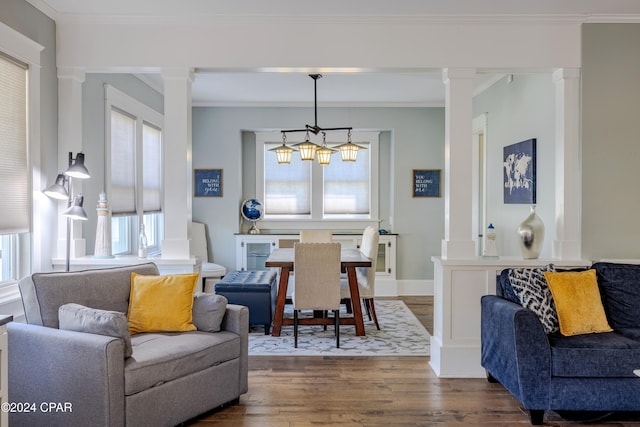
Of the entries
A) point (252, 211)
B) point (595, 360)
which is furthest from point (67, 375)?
point (252, 211)

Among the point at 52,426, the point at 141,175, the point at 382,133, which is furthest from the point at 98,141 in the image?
the point at 382,133

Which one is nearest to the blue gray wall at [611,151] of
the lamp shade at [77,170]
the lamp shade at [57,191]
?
the lamp shade at [77,170]

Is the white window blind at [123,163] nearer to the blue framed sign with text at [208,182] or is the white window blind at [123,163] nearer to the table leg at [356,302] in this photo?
the blue framed sign with text at [208,182]

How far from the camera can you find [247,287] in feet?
16.6

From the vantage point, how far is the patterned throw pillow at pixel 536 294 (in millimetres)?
3262

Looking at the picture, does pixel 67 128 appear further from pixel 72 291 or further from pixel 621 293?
pixel 621 293

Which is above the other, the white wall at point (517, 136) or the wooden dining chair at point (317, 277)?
the white wall at point (517, 136)

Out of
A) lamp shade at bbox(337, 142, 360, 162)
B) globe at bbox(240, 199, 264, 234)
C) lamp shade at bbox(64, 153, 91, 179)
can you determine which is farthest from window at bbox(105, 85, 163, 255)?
lamp shade at bbox(337, 142, 360, 162)

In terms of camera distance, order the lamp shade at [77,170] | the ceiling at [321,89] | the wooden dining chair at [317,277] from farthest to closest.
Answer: the ceiling at [321,89], the wooden dining chair at [317,277], the lamp shade at [77,170]

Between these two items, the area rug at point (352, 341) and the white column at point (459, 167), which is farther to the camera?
the area rug at point (352, 341)

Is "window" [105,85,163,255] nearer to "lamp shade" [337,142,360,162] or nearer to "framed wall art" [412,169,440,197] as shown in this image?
"lamp shade" [337,142,360,162]

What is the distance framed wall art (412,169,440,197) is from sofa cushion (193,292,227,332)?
15.1ft

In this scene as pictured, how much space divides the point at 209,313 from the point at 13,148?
5.53ft

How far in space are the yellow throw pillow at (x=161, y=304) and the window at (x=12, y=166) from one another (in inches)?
35.7
